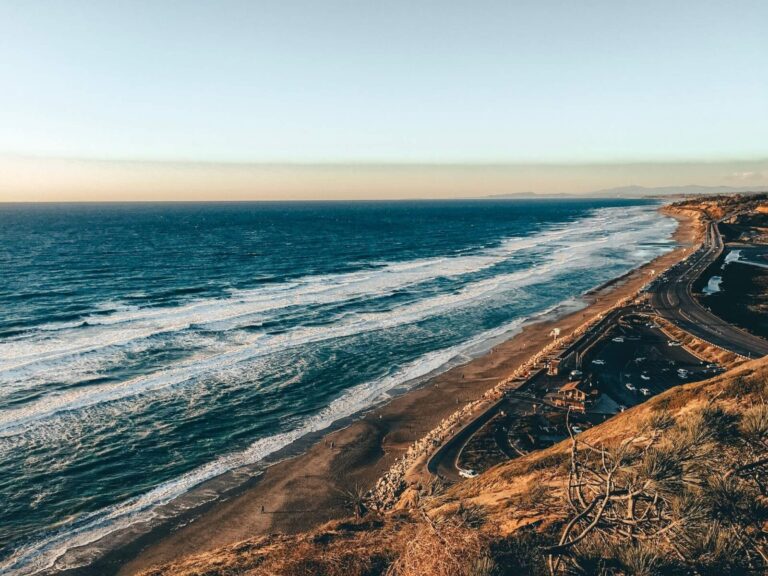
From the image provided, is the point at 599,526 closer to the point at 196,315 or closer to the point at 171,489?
the point at 171,489

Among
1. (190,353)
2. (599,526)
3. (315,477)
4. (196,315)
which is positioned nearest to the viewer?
(599,526)

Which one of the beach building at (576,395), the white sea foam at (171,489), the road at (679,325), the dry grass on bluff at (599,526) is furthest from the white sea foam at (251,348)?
the beach building at (576,395)

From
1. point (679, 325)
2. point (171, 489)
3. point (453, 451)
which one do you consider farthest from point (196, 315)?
point (679, 325)

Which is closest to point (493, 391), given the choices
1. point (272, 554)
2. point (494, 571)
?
point (272, 554)

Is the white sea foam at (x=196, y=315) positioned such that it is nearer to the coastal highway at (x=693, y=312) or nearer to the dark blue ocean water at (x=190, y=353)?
the dark blue ocean water at (x=190, y=353)

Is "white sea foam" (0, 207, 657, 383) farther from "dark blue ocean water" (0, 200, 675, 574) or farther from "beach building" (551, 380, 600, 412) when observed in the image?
"beach building" (551, 380, 600, 412)

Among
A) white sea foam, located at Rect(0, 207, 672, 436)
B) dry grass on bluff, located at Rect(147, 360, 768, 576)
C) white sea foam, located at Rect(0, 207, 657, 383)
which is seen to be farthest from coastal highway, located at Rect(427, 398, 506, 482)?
white sea foam, located at Rect(0, 207, 657, 383)
